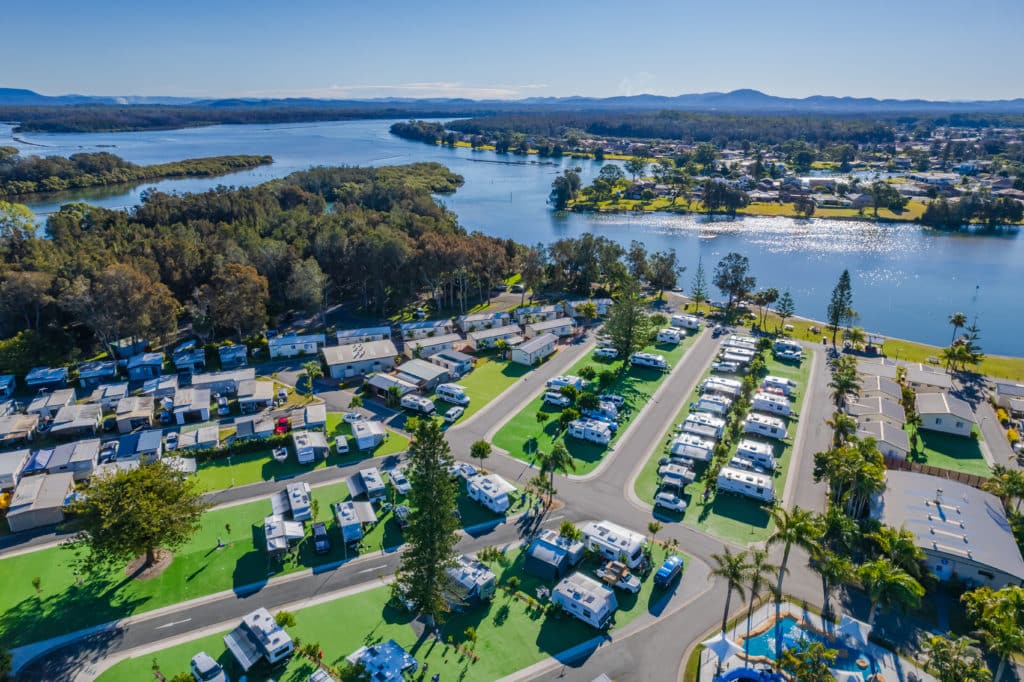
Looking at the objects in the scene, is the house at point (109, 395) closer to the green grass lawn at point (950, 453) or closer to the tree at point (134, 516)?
the tree at point (134, 516)

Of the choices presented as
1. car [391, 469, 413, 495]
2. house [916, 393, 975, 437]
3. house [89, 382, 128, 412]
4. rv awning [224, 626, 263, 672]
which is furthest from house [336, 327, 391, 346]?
house [916, 393, 975, 437]

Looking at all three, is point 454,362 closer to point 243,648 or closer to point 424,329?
point 424,329

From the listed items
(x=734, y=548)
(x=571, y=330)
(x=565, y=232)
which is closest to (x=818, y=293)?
(x=571, y=330)

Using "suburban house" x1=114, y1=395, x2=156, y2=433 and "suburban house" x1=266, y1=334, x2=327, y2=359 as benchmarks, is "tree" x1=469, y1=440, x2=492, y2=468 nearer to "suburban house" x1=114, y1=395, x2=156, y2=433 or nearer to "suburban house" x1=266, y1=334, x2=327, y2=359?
"suburban house" x1=114, y1=395, x2=156, y2=433

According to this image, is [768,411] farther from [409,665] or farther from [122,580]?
[122,580]

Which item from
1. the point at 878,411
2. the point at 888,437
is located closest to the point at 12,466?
the point at 888,437

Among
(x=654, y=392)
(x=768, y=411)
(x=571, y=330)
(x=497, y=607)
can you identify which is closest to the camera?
(x=497, y=607)

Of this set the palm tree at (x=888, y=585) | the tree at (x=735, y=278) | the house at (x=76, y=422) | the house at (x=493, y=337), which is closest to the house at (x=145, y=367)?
the house at (x=76, y=422)
